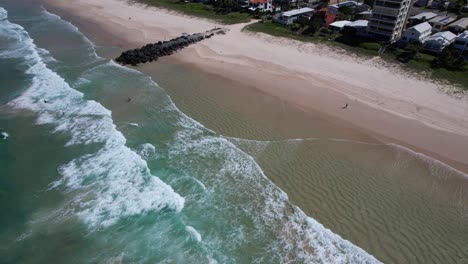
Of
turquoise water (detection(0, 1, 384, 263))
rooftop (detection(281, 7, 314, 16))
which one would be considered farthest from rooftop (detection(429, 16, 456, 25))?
turquoise water (detection(0, 1, 384, 263))

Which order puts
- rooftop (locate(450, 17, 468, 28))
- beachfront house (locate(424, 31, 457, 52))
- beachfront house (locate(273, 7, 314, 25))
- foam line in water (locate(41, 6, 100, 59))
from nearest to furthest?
1. beachfront house (locate(424, 31, 457, 52))
2. foam line in water (locate(41, 6, 100, 59))
3. rooftop (locate(450, 17, 468, 28))
4. beachfront house (locate(273, 7, 314, 25))

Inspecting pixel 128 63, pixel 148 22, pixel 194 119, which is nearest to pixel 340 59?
pixel 194 119

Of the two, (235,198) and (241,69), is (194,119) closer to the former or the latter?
(235,198)

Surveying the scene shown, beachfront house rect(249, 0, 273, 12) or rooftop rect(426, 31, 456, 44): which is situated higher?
beachfront house rect(249, 0, 273, 12)

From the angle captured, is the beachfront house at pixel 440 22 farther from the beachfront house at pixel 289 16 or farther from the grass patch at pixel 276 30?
the beachfront house at pixel 289 16

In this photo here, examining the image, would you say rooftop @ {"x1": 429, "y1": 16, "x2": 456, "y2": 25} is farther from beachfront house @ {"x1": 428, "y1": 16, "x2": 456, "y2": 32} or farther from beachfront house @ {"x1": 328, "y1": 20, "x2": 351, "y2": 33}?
beachfront house @ {"x1": 328, "y1": 20, "x2": 351, "y2": 33}
